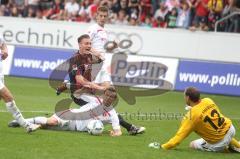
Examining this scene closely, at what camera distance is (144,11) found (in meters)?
29.5

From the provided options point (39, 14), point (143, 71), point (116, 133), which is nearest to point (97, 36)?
point (116, 133)

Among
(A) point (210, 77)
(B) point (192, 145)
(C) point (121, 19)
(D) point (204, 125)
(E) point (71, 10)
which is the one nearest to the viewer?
(D) point (204, 125)

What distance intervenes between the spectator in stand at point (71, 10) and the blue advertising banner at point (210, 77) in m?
7.58

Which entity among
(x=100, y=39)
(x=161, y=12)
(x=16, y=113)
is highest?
(x=100, y=39)

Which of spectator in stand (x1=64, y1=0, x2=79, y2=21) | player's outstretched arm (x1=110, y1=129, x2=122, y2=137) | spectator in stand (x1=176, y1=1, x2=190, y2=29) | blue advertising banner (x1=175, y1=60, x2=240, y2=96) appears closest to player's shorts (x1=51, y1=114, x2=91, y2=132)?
player's outstretched arm (x1=110, y1=129, x2=122, y2=137)

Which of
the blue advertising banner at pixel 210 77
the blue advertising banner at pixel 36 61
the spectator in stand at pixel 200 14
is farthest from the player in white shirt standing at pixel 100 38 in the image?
the spectator in stand at pixel 200 14

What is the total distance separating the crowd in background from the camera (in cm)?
2773

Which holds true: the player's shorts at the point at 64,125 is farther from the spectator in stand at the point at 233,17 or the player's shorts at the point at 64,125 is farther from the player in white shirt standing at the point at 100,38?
the spectator in stand at the point at 233,17

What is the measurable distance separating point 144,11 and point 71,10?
3338 mm

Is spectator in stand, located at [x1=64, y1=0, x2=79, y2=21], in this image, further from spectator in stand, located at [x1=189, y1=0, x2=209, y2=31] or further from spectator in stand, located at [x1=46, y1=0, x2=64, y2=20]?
spectator in stand, located at [x1=189, y1=0, x2=209, y2=31]

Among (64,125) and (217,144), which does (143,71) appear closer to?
(64,125)

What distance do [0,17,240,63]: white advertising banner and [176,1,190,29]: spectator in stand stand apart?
26.1 inches

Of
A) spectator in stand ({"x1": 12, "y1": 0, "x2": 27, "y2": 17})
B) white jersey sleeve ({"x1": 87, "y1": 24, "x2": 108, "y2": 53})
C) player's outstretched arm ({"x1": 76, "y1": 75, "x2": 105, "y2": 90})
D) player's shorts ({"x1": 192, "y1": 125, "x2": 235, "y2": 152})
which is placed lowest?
spectator in stand ({"x1": 12, "y1": 0, "x2": 27, "y2": 17})

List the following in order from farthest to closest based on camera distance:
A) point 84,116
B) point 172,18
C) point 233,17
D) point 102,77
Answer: point 172,18 < point 233,17 < point 102,77 < point 84,116
